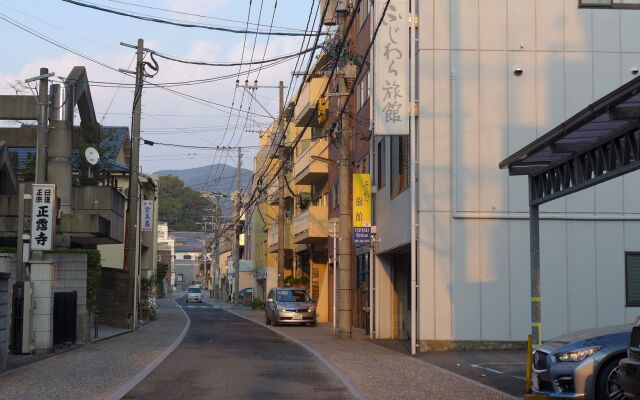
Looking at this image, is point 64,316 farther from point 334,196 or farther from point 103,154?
point 334,196

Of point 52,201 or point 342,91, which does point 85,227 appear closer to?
point 52,201

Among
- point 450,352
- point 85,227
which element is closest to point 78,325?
point 85,227

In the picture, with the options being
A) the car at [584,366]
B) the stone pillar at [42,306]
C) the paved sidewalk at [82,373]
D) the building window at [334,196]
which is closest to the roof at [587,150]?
the car at [584,366]

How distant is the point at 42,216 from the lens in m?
21.2

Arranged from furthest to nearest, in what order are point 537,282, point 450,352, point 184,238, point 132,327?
point 184,238 → point 132,327 → point 450,352 → point 537,282

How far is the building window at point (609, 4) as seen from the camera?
72.2ft

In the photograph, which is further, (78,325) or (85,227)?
(85,227)

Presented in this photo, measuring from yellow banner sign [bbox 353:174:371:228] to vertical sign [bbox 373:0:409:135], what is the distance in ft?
18.6

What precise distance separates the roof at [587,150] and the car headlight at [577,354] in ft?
7.19

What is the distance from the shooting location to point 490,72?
72.1 ft

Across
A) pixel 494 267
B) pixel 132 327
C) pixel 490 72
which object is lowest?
pixel 132 327

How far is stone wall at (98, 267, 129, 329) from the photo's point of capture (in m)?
34.2

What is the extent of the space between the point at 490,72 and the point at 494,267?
5.08 metres

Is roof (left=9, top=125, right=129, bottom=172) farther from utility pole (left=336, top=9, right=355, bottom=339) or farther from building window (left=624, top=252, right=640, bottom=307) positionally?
building window (left=624, top=252, right=640, bottom=307)
